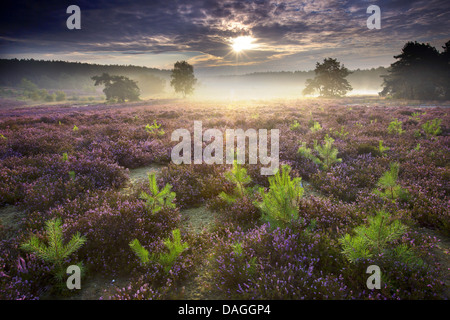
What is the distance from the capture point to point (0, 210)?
4.50m

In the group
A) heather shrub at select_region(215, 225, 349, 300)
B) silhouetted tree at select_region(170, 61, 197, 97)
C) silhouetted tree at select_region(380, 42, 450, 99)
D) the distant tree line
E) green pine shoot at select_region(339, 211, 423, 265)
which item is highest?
the distant tree line

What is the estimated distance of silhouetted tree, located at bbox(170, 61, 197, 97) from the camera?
7856 cm

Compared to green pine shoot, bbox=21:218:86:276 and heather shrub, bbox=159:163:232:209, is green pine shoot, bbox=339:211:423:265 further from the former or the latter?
green pine shoot, bbox=21:218:86:276

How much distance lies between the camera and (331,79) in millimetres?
70688

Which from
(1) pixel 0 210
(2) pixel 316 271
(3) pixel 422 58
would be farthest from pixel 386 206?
(3) pixel 422 58

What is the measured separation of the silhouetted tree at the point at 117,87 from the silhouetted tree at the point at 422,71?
216 feet

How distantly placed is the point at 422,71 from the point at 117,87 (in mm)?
72078

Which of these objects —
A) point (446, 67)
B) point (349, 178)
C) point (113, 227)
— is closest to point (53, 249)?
point (113, 227)

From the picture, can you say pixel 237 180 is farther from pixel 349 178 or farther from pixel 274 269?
pixel 349 178

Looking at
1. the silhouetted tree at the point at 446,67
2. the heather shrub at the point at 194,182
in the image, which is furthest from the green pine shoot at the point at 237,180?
the silhouetted tree at the point at 446,67

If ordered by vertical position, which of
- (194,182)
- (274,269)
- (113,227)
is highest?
(194,182)

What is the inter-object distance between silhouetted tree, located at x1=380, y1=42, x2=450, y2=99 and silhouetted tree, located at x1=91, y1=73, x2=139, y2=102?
65930 millimetres

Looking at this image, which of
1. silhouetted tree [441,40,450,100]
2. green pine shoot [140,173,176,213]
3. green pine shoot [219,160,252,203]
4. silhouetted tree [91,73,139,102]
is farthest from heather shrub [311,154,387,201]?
silhouetted tree [91,73,139,102]
